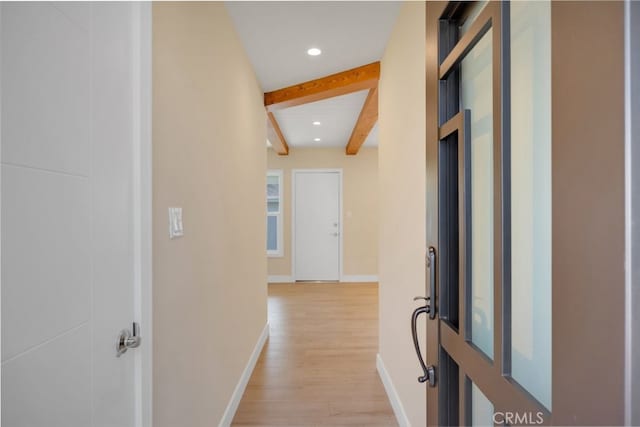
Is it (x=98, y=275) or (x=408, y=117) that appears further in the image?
(x=408, y=117)

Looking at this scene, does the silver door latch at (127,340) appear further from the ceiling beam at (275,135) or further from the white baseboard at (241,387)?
the ceiling beam at (275,135)

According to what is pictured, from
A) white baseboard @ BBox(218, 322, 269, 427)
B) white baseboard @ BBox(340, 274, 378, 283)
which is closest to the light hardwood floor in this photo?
white baseboard @ BBox(218, 322, 269, 427)

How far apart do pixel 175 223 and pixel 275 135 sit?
11.3ft

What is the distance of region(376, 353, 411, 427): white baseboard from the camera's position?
1915 mm

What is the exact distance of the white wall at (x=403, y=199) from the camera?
64.6 inches

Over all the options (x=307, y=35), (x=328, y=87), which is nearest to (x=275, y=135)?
(x=328, y=87)

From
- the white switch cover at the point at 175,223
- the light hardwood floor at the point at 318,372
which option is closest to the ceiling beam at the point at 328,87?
the white switch cover at the point at 175,223

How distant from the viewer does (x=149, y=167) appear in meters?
1.07

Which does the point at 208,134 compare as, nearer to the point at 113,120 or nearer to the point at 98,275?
the point at 113,120

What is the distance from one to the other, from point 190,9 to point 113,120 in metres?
0.82

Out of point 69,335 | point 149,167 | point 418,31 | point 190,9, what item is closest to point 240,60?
point 190,9

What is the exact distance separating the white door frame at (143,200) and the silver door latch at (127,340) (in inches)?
0.9

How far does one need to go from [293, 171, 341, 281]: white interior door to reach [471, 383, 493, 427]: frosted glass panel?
547cm

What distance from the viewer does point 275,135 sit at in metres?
4.55
